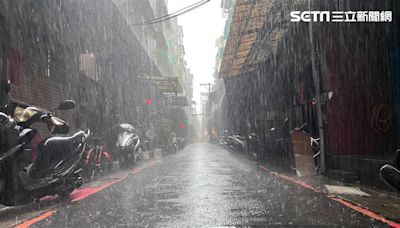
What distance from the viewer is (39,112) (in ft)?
18.9

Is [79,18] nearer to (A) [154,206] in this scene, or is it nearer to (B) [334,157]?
(B) [334,157]

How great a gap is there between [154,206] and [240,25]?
10597 millimetres

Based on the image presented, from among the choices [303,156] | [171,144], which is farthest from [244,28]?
[171,144]

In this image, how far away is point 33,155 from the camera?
563 cm

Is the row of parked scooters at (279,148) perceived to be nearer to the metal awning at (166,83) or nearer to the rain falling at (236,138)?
the rain falling at (236,138)

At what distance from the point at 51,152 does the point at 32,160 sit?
31 cm

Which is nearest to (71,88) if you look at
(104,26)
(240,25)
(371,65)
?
(104,26)

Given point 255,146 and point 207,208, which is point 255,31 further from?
point 207,208

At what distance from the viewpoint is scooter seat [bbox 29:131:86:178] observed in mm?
5668

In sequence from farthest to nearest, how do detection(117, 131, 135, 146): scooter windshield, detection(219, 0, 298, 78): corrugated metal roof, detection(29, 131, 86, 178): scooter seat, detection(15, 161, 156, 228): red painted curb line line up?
detection(219, 0, 298, 78): corrugated metal roof < detection(117, 131, 135, 146): scooter windshield < detection(29, 131, 86, 178): scooter seat < detection(15, 161, 156, 228): red painted curb line

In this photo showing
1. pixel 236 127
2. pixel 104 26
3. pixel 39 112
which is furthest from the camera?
pixel 236 127

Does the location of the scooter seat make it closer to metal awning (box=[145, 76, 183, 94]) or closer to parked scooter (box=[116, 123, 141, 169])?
parked scooter (box=[116, 123, 141, 169])
